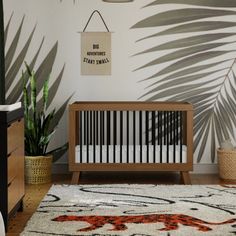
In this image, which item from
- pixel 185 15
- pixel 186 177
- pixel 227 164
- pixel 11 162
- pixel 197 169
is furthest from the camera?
pixel 197 169

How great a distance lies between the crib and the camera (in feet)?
16.3

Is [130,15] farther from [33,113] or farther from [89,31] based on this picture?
[33,113]

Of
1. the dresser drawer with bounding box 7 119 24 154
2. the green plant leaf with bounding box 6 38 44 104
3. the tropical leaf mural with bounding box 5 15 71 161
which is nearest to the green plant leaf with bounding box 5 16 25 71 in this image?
the tropical leaf mural with bounding box 5 15 71 161

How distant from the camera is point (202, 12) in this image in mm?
5555

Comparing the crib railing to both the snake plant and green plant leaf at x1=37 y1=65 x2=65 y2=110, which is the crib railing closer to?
the snake plant

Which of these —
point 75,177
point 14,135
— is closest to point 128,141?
point 75,177

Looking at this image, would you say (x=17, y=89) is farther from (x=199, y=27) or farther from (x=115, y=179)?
(x=199, y=27)

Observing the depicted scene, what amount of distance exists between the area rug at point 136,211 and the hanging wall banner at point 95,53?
128cm

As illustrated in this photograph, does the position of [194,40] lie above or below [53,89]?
above

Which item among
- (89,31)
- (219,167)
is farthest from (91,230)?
(89,31)

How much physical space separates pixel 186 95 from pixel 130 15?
945 mm

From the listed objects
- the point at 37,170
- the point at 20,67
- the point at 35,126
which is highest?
the point at 20,67

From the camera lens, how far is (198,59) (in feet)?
18.3

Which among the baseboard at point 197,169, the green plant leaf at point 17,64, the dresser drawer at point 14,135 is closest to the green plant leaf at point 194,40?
the baseboard at point 197,169
